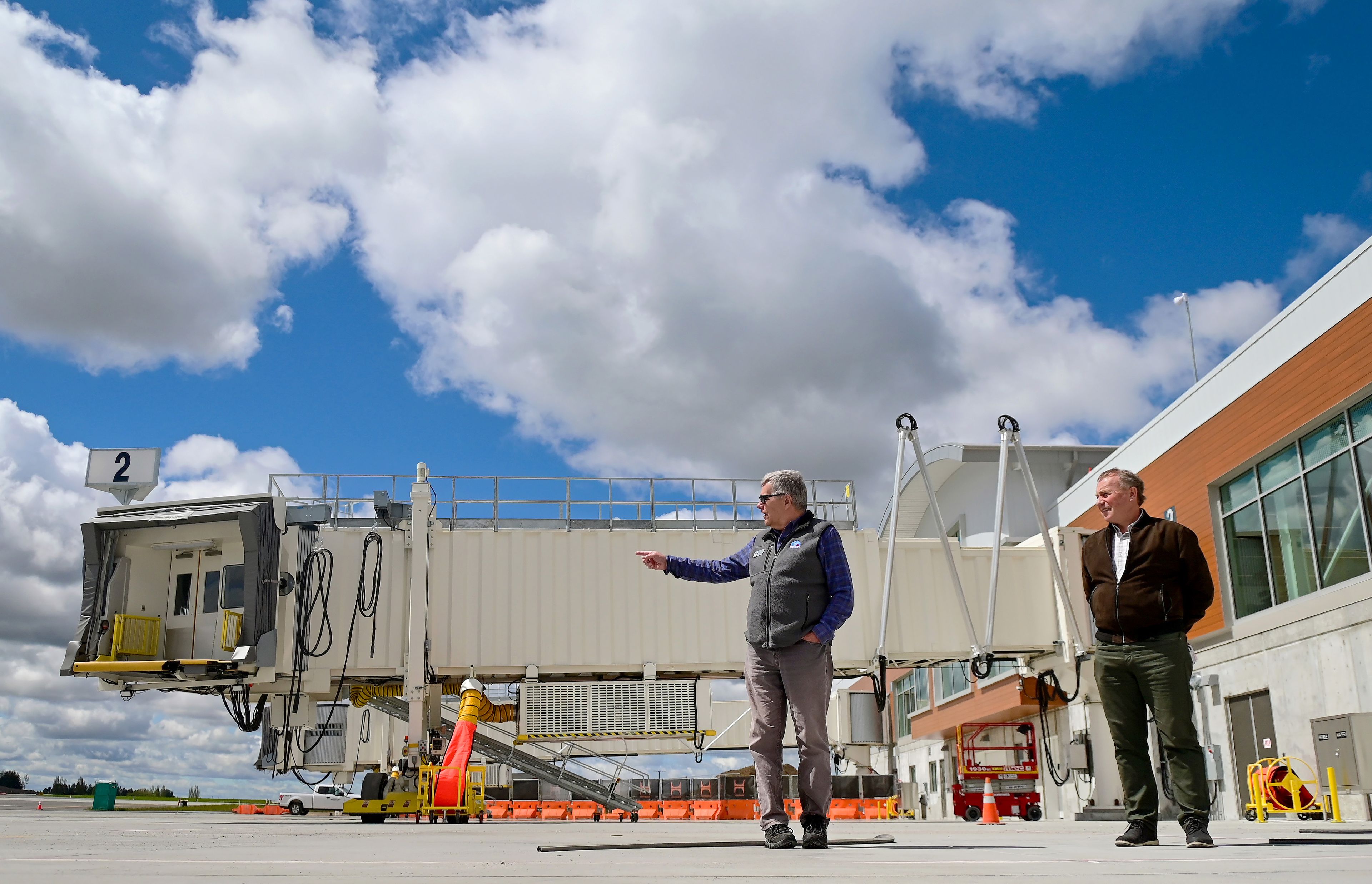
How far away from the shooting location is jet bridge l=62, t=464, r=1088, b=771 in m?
16.6

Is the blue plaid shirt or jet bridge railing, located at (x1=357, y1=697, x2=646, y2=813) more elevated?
the blue plaid shirt

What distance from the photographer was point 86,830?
705 cm

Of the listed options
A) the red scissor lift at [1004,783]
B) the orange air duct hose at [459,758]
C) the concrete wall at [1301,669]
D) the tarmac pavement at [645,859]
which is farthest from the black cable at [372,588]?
the concrete wall at [1301,669]

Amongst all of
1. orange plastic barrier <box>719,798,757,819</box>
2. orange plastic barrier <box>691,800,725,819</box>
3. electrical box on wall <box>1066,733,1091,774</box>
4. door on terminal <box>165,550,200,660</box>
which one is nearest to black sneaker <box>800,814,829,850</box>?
door on terminal <box>165,550,200,660</box>

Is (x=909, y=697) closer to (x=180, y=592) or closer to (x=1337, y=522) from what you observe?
(x=1337, y=522)

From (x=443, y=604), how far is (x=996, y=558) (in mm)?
9291

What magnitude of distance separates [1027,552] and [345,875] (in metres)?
17.8

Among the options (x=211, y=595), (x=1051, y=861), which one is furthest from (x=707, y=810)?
(x=1051, y=861)

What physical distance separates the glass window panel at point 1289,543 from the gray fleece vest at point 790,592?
1347 centimetres

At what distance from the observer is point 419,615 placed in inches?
659

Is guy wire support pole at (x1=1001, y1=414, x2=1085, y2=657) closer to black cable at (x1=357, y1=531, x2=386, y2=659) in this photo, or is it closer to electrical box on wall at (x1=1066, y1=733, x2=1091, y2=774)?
electrical box on wall at (x1=1066, y1=733, x2=1091, y2=774)

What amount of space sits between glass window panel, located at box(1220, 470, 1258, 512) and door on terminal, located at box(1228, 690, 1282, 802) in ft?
10.3

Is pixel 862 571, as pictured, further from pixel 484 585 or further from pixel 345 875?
pixel 345 875

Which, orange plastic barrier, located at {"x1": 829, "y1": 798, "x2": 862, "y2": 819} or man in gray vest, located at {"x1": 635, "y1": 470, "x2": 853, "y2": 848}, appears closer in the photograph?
man in gray vest, located at {"x1": 635, "y1": 470, "x2": 853, "y2": 848}
